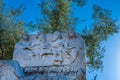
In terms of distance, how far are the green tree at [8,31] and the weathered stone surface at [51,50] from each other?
598 cm

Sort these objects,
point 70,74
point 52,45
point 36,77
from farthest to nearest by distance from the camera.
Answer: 1. point 52,45
2. point 70,74
3. point 36,77

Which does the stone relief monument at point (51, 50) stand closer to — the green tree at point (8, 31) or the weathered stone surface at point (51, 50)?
the weathered stone surface at point (51, 50)

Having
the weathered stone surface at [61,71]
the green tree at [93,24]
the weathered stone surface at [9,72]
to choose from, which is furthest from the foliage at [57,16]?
the weathered stone surface at [9,72]

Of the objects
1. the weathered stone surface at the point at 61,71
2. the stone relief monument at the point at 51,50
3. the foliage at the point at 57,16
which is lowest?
the weathered stone surface at the point at 61,71

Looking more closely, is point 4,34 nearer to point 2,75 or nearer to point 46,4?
point 46,4

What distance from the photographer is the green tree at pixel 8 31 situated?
18188mm

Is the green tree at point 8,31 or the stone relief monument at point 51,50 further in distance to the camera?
the green tree at point 8,31

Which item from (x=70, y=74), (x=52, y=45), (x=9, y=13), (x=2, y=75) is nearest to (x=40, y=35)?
(x=52, y=45)

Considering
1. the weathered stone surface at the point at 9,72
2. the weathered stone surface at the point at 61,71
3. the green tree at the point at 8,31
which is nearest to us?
the weathered stone surface at the point at 9,72

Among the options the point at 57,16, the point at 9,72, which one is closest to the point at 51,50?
the point at 9,72

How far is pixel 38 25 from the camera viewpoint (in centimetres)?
1947

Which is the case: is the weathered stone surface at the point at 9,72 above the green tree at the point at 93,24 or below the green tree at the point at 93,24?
below

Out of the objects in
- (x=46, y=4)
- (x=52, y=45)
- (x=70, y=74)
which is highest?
(x=46, y=4)

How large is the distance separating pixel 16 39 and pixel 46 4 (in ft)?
9.43
